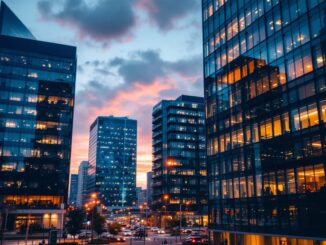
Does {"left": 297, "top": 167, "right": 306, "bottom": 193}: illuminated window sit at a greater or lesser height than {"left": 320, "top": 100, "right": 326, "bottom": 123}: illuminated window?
lesser

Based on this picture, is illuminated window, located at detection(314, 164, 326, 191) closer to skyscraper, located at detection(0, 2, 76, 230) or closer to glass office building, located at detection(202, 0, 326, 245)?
glass office building, located at detection(202, 0, 326, 245)

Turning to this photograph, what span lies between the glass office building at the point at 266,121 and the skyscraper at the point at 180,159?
104212 millimetres

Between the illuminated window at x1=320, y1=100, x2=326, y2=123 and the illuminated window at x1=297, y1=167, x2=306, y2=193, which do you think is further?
the illuminated window at x1=297, y1=167, x2=306, y2=193

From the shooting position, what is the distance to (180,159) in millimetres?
172125

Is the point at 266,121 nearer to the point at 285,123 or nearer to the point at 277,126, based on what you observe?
A: the point at 277,126

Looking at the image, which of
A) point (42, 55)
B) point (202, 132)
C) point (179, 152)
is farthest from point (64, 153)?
point (202, 132)

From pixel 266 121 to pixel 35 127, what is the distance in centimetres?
8863

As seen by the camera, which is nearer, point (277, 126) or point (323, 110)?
point (323, 110)

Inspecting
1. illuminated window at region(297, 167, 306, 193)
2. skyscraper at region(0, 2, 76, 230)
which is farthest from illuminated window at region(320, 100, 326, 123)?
skyscraper at region(0, 2, 76, 230)

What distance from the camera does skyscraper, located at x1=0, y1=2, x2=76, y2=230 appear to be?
4370 inches

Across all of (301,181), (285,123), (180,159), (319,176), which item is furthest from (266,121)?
(180,159)

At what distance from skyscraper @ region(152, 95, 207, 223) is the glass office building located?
4103 inches

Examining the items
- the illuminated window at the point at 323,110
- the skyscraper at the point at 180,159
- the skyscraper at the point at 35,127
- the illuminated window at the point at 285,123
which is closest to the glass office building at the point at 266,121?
the illuminated window at the point at 285,123

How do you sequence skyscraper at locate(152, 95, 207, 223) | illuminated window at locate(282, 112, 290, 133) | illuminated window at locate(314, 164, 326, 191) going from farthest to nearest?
1. skyscraper at locate(152, 95, 207, 223)
2. illuminated window at locate(282, 112, 290, 133)
3. illuminated window at locate(314, 164, 326, 191)
